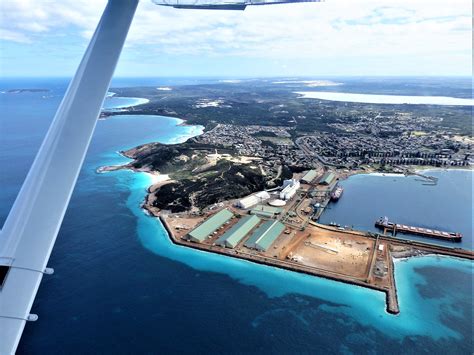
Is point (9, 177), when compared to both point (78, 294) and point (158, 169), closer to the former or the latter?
point (158, 169)

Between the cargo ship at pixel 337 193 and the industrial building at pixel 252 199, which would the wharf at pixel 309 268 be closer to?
the industrial building at pixel 252 199

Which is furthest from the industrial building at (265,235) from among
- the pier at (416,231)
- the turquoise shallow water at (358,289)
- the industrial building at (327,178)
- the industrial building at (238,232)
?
the industrial building at (327,178)

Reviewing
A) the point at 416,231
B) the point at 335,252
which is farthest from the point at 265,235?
the point at 416,231

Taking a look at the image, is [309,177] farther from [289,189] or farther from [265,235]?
[265,235]

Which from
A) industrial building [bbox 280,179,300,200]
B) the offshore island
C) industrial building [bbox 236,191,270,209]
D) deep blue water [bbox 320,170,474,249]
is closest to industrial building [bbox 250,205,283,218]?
the offshore island

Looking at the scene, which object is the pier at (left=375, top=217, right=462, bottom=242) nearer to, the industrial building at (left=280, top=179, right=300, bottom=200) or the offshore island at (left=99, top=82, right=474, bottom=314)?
the offshore island at (left=99, top=82, right=474, bottom=314)

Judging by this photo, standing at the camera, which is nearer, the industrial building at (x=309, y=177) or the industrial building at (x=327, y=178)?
the industrial building at (x=327, y=178)
